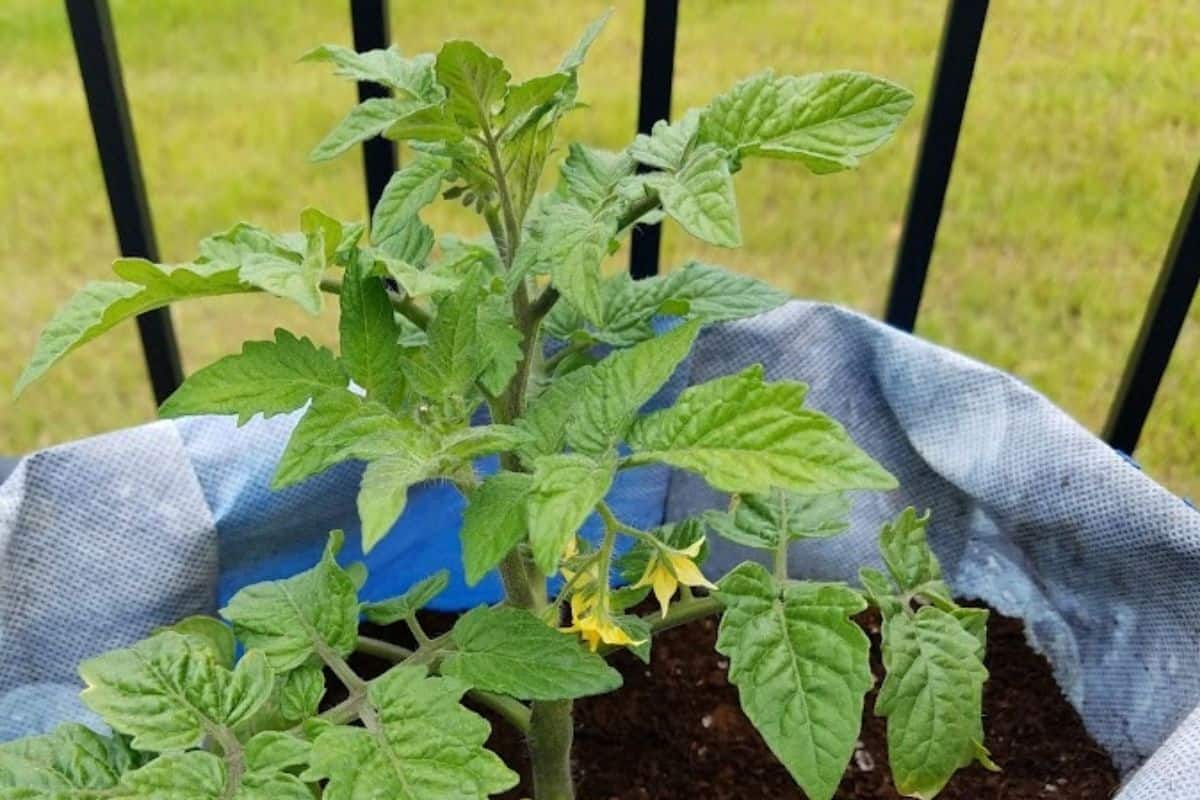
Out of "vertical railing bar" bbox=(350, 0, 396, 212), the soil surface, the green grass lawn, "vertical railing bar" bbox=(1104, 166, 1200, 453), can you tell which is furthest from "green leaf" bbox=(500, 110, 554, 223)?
the green grass lawn

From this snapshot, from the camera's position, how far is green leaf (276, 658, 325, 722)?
65cm

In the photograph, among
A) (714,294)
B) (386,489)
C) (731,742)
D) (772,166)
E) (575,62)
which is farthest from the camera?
(772,166)

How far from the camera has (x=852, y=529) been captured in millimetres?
1013

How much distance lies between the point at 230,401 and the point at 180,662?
129 millimetres

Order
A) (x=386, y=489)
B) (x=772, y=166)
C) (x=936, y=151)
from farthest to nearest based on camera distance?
(x=772, y=166) < (x=936, y=151) < (x=386, y=489)

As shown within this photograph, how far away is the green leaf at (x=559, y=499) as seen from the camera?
1.71ft

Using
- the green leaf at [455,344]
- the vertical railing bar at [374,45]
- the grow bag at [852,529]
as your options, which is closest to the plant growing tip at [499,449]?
the green leaf at [455,344]

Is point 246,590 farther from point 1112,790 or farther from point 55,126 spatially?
point 55,126

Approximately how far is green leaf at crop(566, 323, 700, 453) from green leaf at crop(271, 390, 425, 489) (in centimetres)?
7

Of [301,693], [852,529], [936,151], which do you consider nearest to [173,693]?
[301,693]

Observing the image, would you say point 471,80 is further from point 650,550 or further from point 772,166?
point 772,166

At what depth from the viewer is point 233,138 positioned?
1971mm

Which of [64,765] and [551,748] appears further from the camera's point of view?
[551,748]

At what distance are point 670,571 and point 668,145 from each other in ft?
0.69
